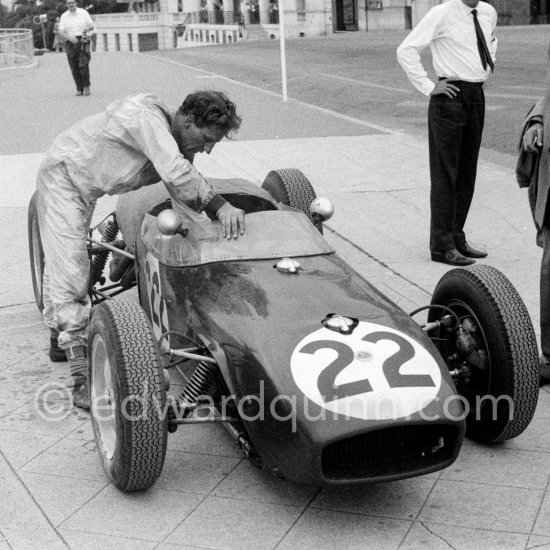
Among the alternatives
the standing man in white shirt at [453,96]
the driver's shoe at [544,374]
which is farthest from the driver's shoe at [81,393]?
the standing man in white shirt at [453,96]

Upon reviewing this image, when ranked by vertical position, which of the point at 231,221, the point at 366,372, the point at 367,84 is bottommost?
the point at 366,372

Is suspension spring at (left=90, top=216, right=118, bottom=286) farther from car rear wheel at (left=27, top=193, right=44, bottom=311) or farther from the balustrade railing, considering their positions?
the balustrade railing

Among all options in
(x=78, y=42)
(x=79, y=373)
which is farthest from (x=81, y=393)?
(x=78, y=42)

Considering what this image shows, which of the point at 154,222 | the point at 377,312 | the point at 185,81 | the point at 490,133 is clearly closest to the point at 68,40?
the point at 185,81

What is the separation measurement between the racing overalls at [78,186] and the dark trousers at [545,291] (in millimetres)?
1830

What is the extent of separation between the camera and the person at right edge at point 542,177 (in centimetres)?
512

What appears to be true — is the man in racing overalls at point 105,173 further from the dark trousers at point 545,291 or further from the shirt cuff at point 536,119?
the dark trousers at point 545,291

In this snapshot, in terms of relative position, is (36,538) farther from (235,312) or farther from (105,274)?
(105,274)

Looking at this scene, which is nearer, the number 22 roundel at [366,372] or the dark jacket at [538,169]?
the number 22 roundel at [366,372]

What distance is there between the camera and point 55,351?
5.56m

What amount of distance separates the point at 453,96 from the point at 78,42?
1235 centimetres

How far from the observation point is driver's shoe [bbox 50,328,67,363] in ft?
18.2

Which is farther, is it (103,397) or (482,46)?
(482,46)

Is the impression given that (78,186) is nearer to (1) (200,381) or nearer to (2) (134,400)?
(1) (200,381)
